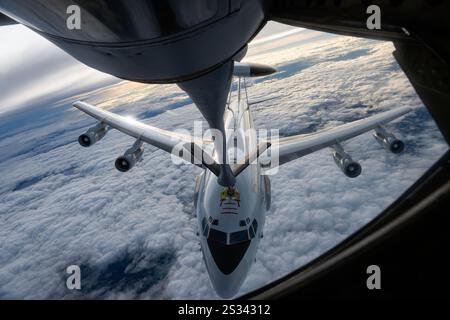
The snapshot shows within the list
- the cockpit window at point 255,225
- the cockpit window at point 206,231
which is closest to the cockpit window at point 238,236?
the cockpit window at point 255,225

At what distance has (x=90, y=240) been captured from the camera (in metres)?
39.2

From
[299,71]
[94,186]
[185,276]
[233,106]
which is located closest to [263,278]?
[185,276]

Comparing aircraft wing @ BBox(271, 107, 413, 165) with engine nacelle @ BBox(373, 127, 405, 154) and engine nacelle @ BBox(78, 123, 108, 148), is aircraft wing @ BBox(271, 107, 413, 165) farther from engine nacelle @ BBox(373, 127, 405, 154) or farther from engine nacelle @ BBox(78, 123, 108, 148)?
engine nacelle @ BBox(78, 123, 108, 148)

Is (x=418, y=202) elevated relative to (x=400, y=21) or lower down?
lower down

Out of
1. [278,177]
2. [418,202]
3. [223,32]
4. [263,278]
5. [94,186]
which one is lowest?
[263,278]

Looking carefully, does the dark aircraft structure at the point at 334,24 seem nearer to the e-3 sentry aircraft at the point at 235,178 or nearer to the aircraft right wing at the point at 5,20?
the aircraft right wing at the point at 5,20

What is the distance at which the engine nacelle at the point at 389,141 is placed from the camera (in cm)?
1323

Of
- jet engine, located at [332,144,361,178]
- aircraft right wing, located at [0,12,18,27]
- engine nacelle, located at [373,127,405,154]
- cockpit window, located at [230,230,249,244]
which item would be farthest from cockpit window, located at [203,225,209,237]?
engine nacelle, located at [373,127,405,154]

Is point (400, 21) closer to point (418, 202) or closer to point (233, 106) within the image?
point (418, 202)

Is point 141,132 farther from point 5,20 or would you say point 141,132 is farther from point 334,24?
point 334,24

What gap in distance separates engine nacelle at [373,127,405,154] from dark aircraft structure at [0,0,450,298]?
45.4 feet

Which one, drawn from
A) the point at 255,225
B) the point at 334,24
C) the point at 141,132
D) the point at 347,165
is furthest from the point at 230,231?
the point at 334,24

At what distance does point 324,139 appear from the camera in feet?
43.7
